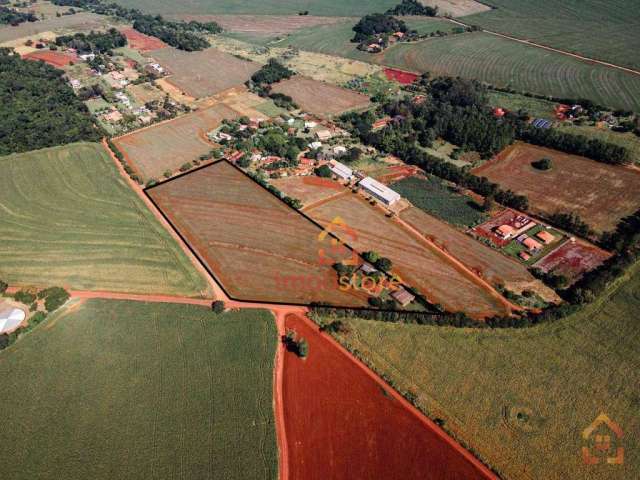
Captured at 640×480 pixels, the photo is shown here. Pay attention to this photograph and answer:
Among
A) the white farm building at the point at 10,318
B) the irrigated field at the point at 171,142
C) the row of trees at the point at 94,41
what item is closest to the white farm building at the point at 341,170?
the irrigated field at the point at 171,142

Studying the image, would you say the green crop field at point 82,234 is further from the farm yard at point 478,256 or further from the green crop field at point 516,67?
the green crop field at point 516,67

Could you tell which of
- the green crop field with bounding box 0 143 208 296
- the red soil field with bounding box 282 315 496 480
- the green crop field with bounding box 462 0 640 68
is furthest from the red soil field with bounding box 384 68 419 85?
the red soil field with bounding box 282 315 496 480

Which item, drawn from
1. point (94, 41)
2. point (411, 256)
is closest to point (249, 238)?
point (411, 256)

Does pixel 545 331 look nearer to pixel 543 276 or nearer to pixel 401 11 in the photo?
pixel 543 276

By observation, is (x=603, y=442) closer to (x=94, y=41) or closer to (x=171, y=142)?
(x=171, y=142)

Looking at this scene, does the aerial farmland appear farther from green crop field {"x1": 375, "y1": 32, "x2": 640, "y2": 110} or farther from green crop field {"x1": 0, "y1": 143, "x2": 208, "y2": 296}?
green crop field {"x1": 375, "y1": 32, "x2": 640, "y2": 110}

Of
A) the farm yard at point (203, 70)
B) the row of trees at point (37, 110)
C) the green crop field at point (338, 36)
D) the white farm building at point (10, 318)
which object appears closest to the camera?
the white farm building at point (10, 318)
